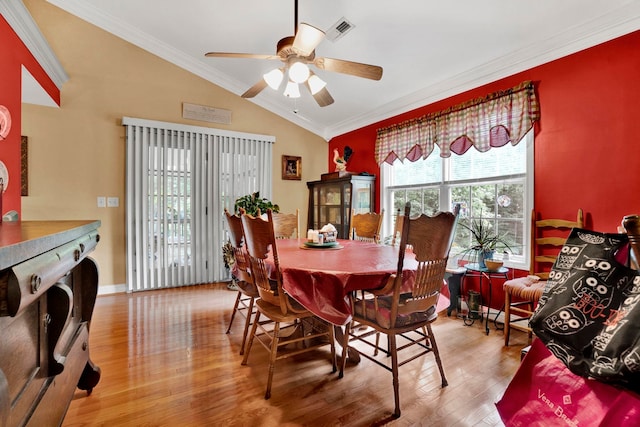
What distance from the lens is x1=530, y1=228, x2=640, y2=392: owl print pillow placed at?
75 centimetres

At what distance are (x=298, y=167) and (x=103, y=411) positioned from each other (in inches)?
157

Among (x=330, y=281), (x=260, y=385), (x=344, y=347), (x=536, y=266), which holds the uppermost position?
(x=330, y=281)

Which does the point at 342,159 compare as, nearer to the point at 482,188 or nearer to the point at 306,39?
the point at 482,188

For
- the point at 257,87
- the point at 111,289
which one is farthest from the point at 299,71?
the point at 111,289

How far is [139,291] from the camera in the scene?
157 inches

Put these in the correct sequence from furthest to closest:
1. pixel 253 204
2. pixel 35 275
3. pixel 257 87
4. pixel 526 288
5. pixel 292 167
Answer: pixel 292 167 → pixel 253 204 → pixel 257 87 → pixel 526 288 → pixel 35 275

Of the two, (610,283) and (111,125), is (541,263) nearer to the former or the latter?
(610,283)

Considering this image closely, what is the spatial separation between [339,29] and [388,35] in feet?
1.49

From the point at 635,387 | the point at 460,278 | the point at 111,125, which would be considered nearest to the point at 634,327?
the point at 635,387

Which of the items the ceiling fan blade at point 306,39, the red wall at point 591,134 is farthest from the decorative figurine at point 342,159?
the ceiling fan blade at point 306,39

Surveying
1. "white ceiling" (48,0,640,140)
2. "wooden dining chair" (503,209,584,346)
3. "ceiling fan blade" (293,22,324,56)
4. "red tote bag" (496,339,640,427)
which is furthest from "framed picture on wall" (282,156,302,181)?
"red tote bag" (496,339,640,427)

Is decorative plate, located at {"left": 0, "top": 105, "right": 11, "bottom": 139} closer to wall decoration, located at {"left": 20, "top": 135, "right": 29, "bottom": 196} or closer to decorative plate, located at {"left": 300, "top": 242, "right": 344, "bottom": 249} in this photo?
wall decoration, located at {"left": 20, "top": 135, "right": 29, "bottom": 196}

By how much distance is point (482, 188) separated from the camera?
10.5 feet

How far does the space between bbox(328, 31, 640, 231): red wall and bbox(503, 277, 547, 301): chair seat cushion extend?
1.93ft
